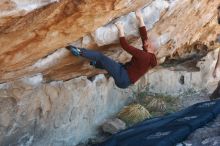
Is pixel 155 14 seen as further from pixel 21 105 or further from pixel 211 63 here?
pixel 211 63

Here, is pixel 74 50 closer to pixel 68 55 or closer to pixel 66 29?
pixel 68 55

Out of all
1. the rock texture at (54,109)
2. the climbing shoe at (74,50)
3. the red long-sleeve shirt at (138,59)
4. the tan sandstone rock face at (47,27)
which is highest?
the tan sandstone rock face at (47,27)

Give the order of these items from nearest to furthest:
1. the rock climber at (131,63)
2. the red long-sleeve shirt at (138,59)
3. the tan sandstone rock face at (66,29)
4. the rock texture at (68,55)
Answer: the tan sandstone rock face at (66,29) → the rock texture at (68,55) → the rock climber at (131,63) → the red long-sleeve shirt at (138,59)

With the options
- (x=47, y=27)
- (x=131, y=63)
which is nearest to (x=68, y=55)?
(x=131, y=63)

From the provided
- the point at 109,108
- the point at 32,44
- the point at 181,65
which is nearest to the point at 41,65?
the point at 32,44

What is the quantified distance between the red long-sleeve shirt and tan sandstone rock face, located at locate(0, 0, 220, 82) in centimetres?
17

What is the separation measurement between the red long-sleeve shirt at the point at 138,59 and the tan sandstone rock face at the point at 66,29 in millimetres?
165

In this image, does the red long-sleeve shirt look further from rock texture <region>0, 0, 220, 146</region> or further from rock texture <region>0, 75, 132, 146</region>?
rock texture <region>0, 75, 132, 146</region>

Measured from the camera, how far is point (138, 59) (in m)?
6.07

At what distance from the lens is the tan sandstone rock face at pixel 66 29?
14.3 feet

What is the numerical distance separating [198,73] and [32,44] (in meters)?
6.73

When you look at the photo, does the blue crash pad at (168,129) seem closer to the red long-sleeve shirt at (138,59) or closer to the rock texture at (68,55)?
the red long-sleeve shirt at (138,59)

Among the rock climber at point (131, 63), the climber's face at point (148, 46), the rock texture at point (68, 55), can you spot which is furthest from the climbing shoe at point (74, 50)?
the climber's face at point (148, 46)

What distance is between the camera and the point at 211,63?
11.2 meters
